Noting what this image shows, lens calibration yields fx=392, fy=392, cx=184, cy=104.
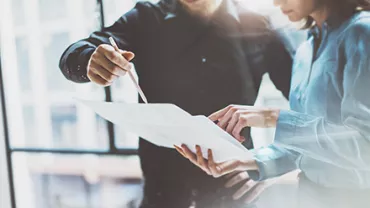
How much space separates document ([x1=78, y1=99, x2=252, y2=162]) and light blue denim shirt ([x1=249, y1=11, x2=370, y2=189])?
0.10 m

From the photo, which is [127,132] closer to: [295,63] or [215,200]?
[215,200]

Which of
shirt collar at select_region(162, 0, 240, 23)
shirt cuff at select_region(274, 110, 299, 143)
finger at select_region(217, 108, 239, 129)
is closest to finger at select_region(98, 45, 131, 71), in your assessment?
shirt collar at select_region(162, 0, 240, 23)

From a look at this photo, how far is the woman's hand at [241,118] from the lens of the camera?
78cm

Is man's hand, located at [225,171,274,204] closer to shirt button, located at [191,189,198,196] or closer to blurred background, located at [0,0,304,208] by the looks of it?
shirt button, located at [191,189,198,196]

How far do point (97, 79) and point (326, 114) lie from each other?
50 centimetres

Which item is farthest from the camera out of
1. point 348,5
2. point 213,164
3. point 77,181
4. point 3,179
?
point 3,179

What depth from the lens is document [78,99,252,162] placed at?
75 cm

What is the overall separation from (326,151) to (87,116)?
21.5 inches

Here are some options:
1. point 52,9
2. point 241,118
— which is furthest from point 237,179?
point 52,9

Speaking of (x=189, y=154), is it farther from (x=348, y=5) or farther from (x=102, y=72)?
(x=348, y=5)

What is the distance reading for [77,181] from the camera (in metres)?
0.97

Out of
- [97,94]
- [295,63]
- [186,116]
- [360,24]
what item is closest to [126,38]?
[97,94]

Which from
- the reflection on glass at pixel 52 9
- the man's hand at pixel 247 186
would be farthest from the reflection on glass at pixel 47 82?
the man's hand at pixel 247 186

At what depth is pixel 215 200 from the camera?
33.3 inches
